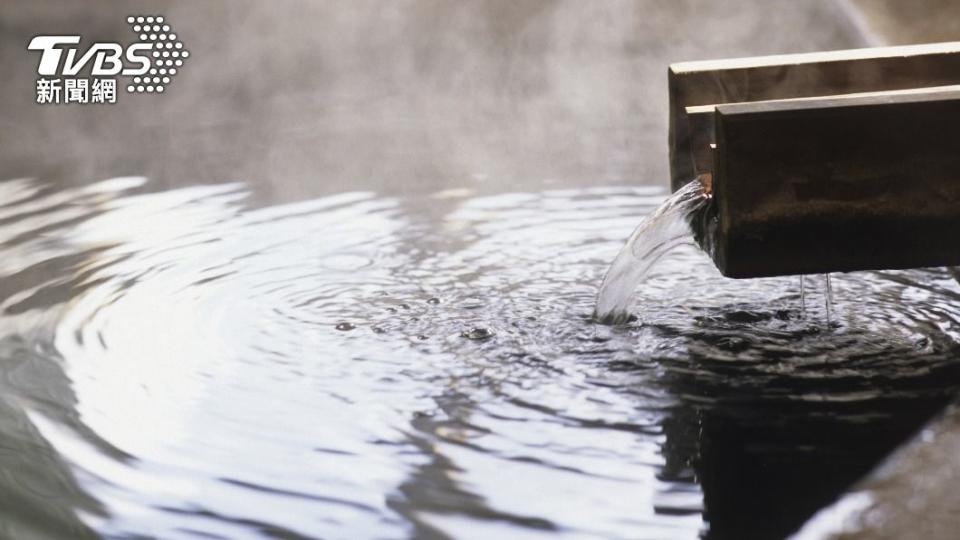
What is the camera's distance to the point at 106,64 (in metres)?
10.3

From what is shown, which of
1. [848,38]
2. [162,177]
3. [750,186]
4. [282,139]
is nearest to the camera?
[750,186]

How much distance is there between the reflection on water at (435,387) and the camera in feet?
9.09

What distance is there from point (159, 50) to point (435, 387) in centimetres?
869

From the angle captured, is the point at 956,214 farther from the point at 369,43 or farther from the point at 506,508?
the point at 369,43

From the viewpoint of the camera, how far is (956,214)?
135 inches

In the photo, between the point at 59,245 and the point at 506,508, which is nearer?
the point at 506,508

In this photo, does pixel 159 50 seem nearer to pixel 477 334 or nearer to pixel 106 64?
pixel 106 64

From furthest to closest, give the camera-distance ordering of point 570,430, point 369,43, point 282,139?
1. point 369,43
2. point 282,139
3. point 570,430

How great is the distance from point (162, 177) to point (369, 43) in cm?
471

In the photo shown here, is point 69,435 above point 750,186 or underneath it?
underneath

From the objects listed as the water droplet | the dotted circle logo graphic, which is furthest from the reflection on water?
the dotted circle logo graphic

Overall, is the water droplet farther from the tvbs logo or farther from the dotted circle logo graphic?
the dotted circle logo graphic

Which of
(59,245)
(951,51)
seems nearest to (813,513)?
(951,51)

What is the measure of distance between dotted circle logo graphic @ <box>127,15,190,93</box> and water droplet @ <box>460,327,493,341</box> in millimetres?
6552
